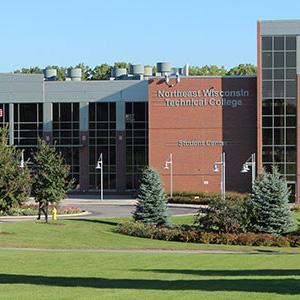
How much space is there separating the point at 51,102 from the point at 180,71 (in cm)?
1526

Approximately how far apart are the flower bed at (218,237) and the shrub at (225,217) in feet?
3.88

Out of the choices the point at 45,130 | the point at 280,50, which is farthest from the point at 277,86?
the point at 45,130

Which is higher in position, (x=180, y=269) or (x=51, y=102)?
(x=51, y=102)

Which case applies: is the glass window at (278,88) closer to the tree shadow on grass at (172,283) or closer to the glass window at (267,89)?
the glass window at (267,89)

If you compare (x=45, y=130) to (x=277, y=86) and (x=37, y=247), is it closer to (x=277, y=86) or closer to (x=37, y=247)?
(x=277, y=86)

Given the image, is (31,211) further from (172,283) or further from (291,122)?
(172,283)

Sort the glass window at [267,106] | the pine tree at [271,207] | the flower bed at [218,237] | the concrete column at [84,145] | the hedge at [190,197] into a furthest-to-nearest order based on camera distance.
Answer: the concrete column at [84,145] < the glass window at [267,106] < the hedge at [190,197] < the pine tree at [271,207] < the flower bed at [218,237]

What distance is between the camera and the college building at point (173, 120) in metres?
73.0

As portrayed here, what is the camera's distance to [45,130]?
84.2m

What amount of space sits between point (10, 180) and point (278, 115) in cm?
3775

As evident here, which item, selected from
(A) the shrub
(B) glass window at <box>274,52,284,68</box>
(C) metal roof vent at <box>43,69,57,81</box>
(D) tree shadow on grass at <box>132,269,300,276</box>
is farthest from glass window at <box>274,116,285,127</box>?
(D) tree shadow on grass at <box>132,269,300,276</box>

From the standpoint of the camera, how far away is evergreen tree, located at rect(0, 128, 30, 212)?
40.4 meters

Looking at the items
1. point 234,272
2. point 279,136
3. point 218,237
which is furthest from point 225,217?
point 279,136

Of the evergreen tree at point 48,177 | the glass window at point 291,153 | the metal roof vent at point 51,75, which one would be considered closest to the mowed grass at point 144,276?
the evergreen tree at point 48,177
